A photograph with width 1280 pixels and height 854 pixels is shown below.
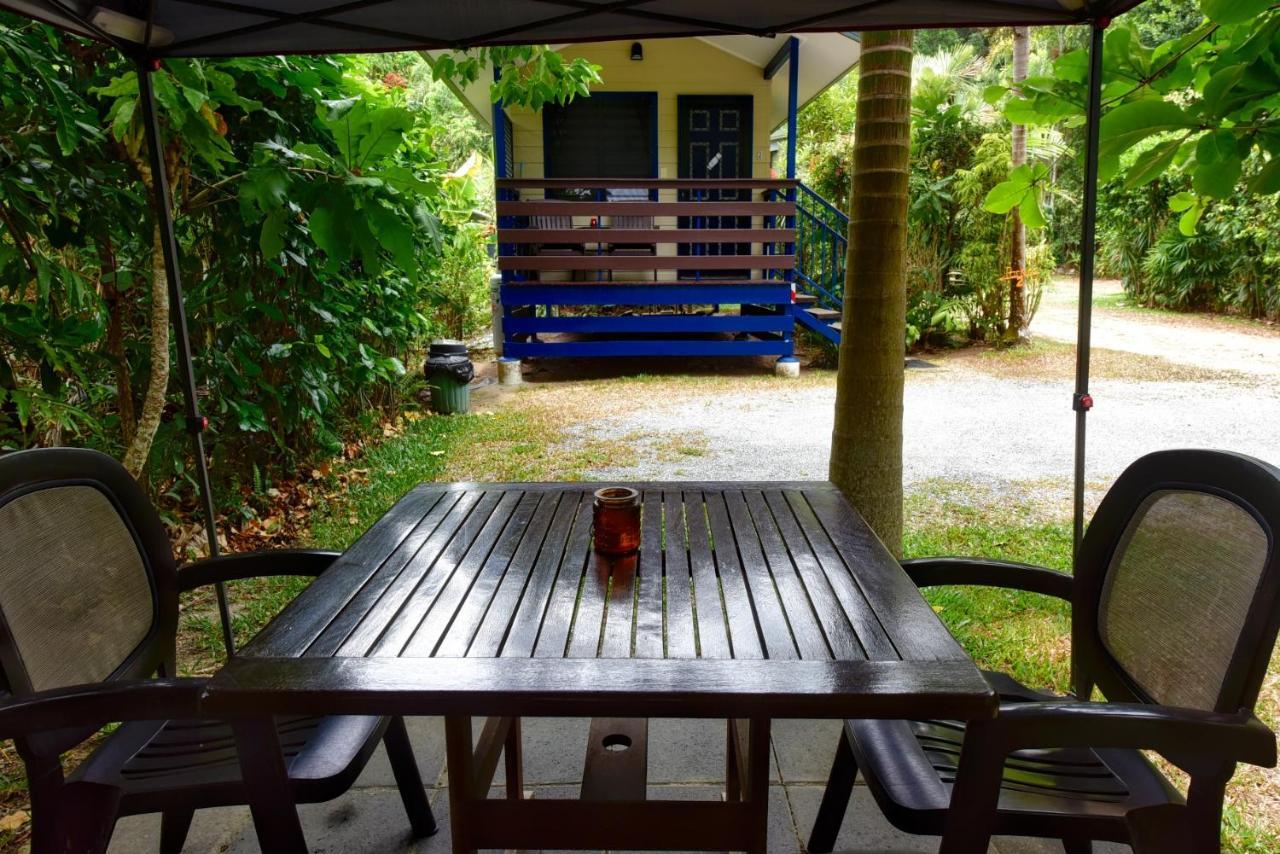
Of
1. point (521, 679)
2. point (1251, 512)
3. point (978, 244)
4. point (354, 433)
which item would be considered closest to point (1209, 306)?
point (978, 244)

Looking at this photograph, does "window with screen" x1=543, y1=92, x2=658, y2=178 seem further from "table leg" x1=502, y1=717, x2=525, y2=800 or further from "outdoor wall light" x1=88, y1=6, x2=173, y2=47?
"table leg" x1=502, y1=717, x2=525, y2=800

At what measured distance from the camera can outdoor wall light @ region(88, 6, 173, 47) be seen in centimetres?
215

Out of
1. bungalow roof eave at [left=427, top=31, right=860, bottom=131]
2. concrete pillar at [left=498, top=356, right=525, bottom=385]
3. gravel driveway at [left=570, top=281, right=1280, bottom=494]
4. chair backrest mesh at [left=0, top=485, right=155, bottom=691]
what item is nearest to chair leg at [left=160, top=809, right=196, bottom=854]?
chair backrest mesh at [left=0, top=485, right=155, bottom=691]

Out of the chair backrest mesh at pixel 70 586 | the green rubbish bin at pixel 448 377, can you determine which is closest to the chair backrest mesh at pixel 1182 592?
the chair backrest mesh at pixel 70 586

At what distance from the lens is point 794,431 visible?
699 cm

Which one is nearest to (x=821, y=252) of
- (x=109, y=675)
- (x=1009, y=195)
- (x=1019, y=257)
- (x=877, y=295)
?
(x=1019, y=257)

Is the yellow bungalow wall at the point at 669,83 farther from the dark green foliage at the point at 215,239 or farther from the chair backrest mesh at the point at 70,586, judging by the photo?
the chair backrest mesh at the point at 70,586

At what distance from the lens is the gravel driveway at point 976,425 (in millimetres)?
5848

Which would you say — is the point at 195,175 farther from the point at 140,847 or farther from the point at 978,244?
the point at 978,244

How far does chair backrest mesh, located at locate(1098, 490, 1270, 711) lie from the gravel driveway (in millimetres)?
3775

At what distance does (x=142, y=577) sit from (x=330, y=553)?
1.36ft

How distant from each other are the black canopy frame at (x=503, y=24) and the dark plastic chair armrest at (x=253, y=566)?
2.26ft

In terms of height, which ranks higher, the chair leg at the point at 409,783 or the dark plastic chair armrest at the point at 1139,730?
the dark plastic chair armrest at the point at 1139,730

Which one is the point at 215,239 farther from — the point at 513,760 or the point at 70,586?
the point at 513,760
